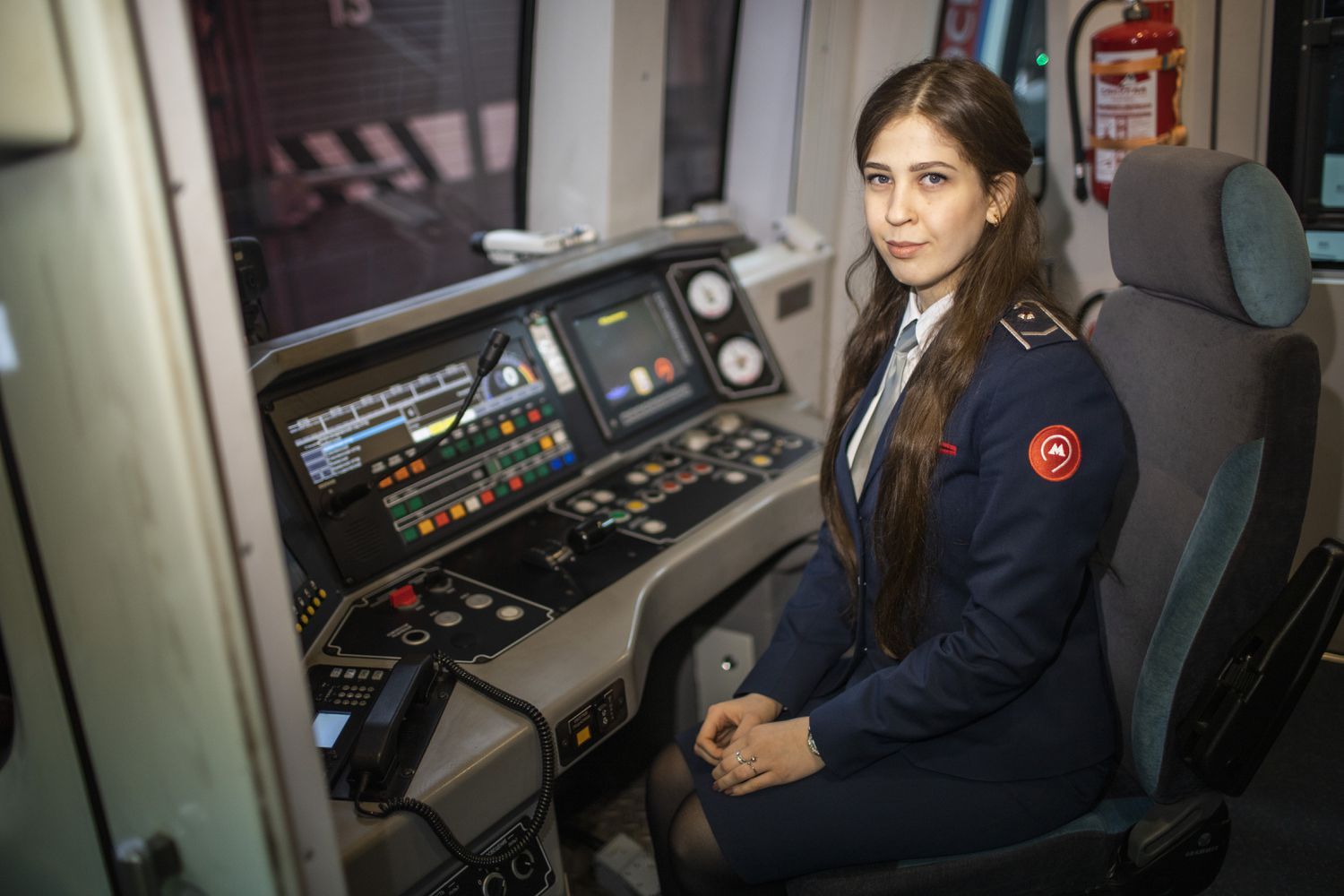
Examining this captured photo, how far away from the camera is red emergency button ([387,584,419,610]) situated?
1628 mm

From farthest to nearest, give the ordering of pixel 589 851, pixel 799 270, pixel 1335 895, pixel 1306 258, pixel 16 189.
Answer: pixel 799 270 → pixel 589 851 → pixel 1335 895 → pixel 1306 258 → pixel 16 189

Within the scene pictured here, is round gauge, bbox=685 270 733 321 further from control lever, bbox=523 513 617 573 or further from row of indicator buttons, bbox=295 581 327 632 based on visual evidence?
row of indicator buttons, bbox=295 581 327 632

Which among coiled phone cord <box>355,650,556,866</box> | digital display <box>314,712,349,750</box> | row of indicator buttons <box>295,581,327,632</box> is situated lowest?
coiled phone cord <box>355,650,556,866</box>

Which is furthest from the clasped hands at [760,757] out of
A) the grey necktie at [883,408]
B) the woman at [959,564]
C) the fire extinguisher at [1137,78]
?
the fire extinguisher at [1137,78]

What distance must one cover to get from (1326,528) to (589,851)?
177cm

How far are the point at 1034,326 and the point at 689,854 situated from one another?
0.82 meters

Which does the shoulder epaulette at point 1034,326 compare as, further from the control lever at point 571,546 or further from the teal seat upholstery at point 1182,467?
the control lever at point 571,546

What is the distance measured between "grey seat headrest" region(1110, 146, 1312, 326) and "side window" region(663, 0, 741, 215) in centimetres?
149

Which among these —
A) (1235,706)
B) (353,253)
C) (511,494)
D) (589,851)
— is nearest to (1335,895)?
(1235,706)

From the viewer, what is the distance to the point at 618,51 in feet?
7.64

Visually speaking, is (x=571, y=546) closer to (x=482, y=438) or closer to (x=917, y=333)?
(x=482, y=438)

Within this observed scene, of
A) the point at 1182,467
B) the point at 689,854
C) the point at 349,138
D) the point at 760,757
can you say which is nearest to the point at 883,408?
the point at 1182,467

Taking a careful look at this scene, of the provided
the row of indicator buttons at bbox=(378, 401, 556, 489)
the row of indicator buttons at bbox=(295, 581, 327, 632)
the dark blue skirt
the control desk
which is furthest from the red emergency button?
the dark blue skirt

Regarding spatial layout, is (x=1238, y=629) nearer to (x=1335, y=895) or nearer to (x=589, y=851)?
(x=1335, y=895)
